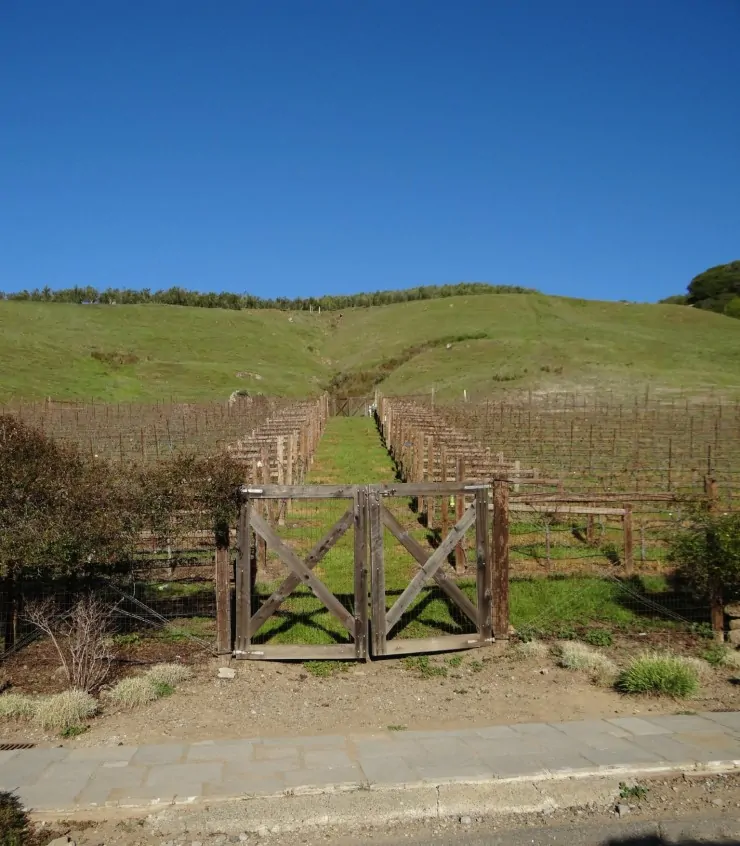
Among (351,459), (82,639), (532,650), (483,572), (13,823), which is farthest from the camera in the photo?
(351,459)

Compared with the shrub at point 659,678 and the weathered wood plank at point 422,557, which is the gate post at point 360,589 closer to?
the weathered wood plank at point 422,557

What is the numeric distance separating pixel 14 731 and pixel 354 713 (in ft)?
9.85

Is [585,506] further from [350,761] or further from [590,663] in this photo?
[350,761]

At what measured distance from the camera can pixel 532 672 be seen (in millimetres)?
8156

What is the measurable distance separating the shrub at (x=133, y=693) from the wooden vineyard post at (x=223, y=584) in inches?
43.2

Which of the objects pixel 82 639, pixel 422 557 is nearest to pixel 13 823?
pixel 82 639

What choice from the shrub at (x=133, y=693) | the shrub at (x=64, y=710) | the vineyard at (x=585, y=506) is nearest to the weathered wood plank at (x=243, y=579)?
the shrub at (x=133, y=693)

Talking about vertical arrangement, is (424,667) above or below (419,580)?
below

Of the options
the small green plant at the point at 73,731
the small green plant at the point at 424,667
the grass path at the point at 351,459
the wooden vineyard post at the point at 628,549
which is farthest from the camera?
the grass path at the point at 351,459

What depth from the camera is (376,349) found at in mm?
89000

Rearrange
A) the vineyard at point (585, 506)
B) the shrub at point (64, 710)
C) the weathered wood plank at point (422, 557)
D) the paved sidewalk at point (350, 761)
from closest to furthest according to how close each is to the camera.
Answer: the paved sidewalk at point (350, 761) → the shrub at point (64, 710) → the weathered wood plank at point (422, 557) → the vineyard at point (585, 506)

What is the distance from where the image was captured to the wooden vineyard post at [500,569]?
29.1 feet

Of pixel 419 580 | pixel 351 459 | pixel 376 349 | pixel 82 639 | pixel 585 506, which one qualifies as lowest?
pixel 82 639

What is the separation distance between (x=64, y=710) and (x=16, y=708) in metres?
0.49
